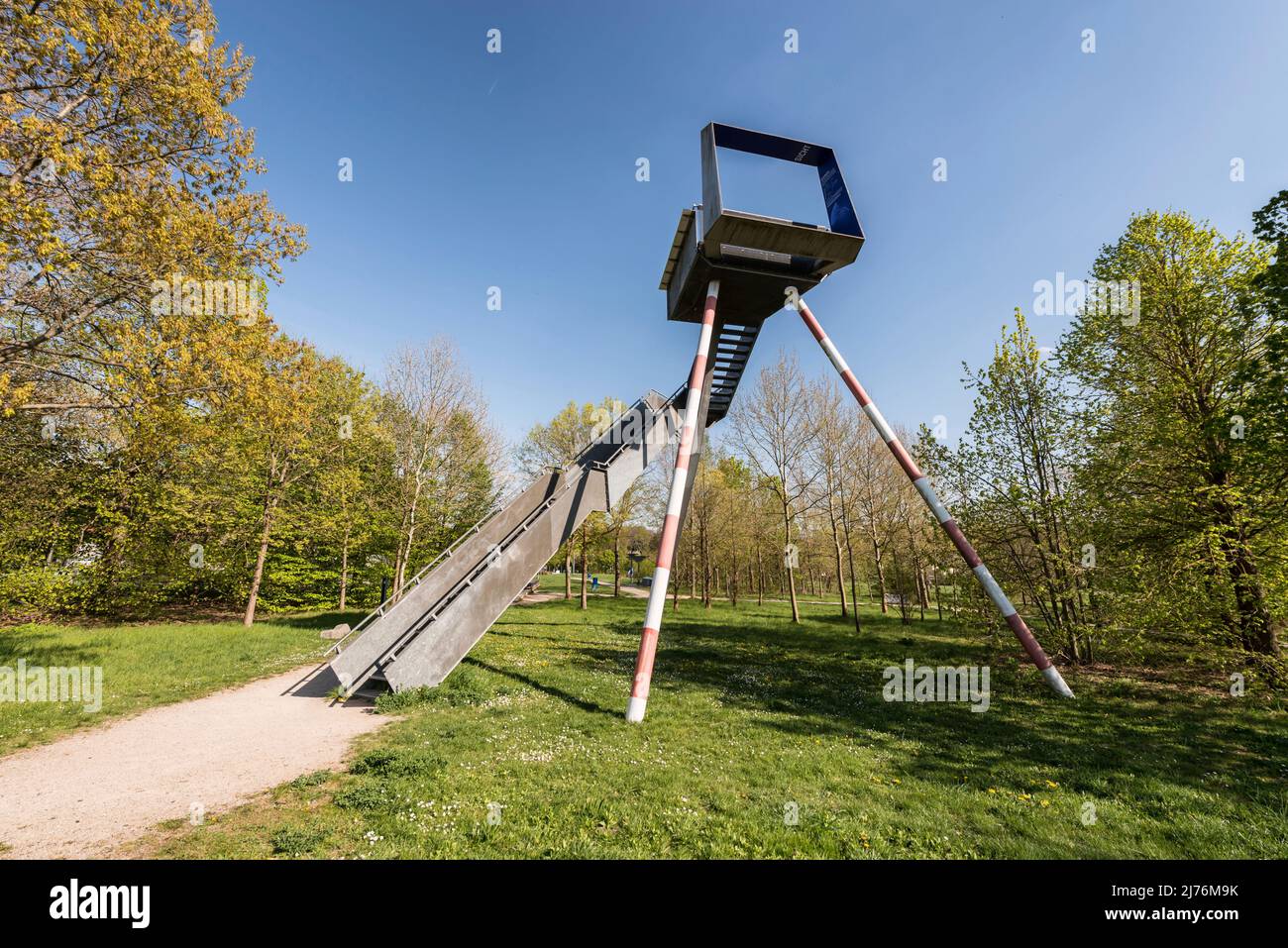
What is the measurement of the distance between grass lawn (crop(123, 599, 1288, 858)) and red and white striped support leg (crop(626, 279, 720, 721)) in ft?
2.37

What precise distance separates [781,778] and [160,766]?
9413mm

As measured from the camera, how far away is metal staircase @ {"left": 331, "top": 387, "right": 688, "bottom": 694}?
10.1m

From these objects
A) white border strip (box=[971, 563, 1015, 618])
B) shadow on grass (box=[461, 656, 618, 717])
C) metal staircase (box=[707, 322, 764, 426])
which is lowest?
shadow on grass (box=[461, 656, 618, 717])

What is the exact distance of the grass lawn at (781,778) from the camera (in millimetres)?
4883

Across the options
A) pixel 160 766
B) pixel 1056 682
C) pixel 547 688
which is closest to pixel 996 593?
pixel 1056 682

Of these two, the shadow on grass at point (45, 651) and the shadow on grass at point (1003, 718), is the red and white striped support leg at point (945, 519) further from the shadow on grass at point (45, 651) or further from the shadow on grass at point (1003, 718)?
the shadow on grass at point (45, 651)

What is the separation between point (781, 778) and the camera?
6.65 m

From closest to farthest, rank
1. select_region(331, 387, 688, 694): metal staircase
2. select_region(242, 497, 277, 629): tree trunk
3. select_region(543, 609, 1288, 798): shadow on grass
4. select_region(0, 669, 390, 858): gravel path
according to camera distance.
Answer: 1. select_region(0, 669, 390, 858): gravel path
2. select_region(543, 609, 1288, 798): shadow on grass
3. select_region(331, 387, 688, 694): metal staircase
4. select_region(242, 497, 277, 629): tree trunk

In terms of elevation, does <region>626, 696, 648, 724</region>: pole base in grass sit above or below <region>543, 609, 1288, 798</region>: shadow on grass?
above

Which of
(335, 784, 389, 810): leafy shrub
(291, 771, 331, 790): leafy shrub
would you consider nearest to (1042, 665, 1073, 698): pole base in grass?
(335, 784, 389, 810): leafy shrub

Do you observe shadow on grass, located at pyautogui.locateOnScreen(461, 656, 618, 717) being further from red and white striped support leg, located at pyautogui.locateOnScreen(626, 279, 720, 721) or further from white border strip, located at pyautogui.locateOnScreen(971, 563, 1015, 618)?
white border strip, located at pyautogui.locateOnScreen(971, 563, 1015, 618)

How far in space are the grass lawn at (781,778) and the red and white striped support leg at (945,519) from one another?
43.5 inches

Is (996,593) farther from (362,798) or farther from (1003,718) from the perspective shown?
(362,798)

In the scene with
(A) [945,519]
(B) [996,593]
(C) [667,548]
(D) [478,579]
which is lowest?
(B) [996,593]
